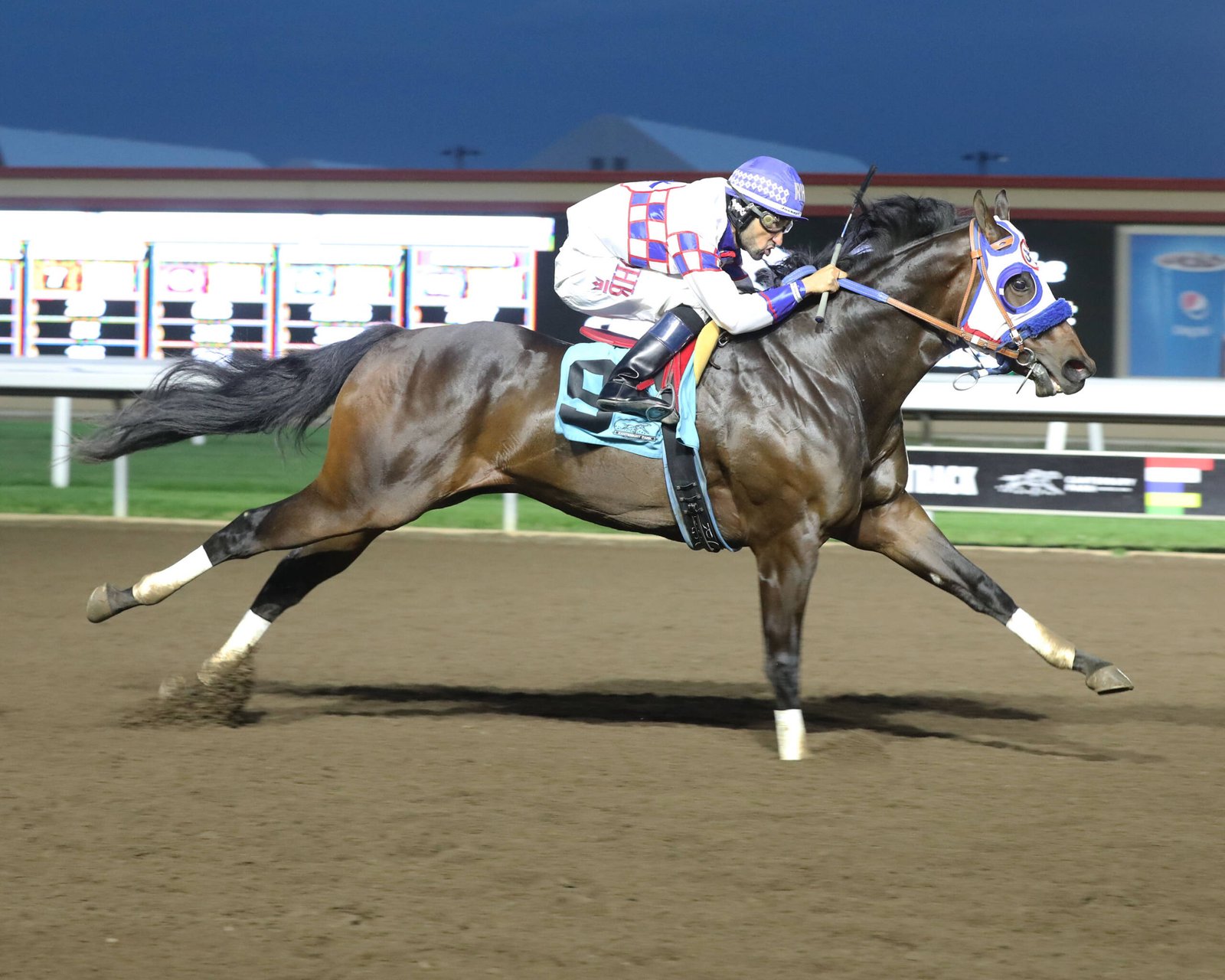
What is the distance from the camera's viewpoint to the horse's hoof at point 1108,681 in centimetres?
491

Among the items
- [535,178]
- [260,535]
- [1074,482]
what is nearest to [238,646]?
[260,535]

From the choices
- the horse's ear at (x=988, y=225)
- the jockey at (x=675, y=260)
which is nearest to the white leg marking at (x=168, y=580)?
the jockey at (x=675, y=260)

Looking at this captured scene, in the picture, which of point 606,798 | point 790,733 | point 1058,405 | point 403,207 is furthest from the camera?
point 403,207

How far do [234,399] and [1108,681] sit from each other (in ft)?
10.9

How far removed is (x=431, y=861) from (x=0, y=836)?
3.85 feet

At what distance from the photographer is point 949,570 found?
513 cm

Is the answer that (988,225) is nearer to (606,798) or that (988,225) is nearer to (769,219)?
(769,219)

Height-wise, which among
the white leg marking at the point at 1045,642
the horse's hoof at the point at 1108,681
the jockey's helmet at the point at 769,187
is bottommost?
the horse's hoof at the point at 1108,681

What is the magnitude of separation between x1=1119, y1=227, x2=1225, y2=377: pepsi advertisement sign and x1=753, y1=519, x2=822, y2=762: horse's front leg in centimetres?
1472

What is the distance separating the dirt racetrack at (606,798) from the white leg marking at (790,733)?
0.07m

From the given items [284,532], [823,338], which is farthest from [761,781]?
[284,532]

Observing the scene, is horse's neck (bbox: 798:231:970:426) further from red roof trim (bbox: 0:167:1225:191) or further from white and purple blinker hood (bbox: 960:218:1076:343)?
red roof trim (bbox: 0:167:1225:191)

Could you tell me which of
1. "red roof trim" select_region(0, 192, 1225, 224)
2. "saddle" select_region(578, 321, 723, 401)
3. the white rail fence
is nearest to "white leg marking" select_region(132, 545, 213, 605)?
"saddle" select_region(578, 321, 723, 401)

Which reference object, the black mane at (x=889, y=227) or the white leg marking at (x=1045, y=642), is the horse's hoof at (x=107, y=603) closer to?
the black mane at (x=889, y=227)
